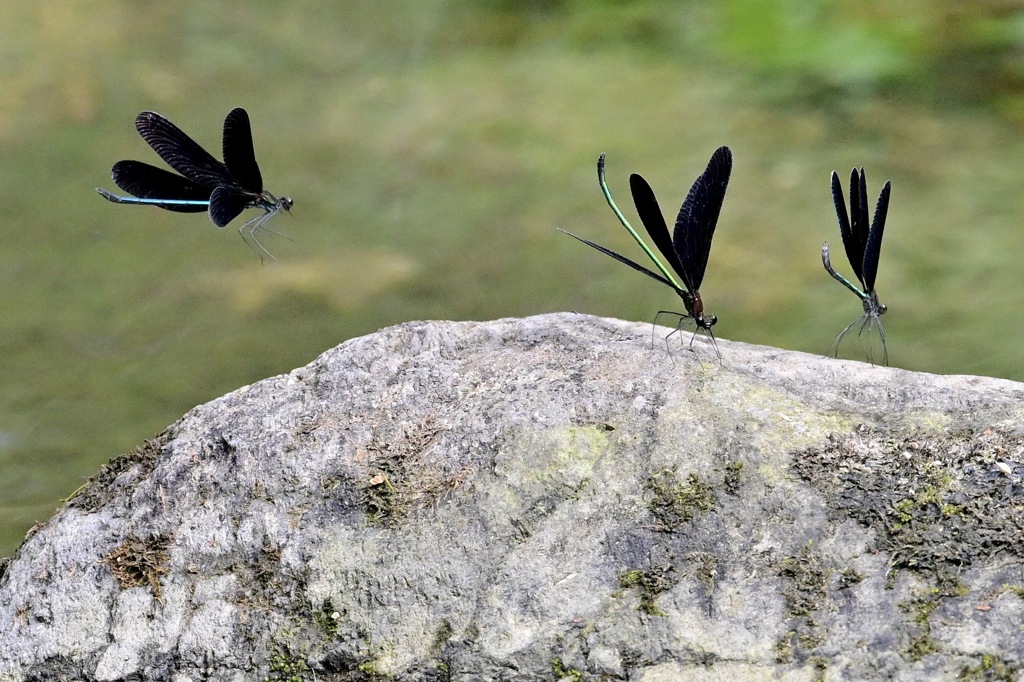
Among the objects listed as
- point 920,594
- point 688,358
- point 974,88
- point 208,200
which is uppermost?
point 974,88

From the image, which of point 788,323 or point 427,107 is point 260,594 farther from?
point 427,107

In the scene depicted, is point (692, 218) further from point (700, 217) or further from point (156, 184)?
point (156, 184)

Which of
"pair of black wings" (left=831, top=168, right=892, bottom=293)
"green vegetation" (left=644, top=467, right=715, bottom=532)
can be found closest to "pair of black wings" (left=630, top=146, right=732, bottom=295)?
"pair of black wings" (left=831, top=168, right=892, bottom=293)

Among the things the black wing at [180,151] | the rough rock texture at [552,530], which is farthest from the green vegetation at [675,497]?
the black wing at [180,151]

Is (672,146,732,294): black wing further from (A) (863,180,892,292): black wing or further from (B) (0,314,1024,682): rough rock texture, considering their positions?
(A) (863,180,892,292): black wing

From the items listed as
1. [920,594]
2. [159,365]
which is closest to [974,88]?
[159,365]

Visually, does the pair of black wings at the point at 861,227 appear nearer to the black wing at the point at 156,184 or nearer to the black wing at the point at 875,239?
the black wing at the point at 875,239

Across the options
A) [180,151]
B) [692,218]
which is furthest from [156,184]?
[692,218]
